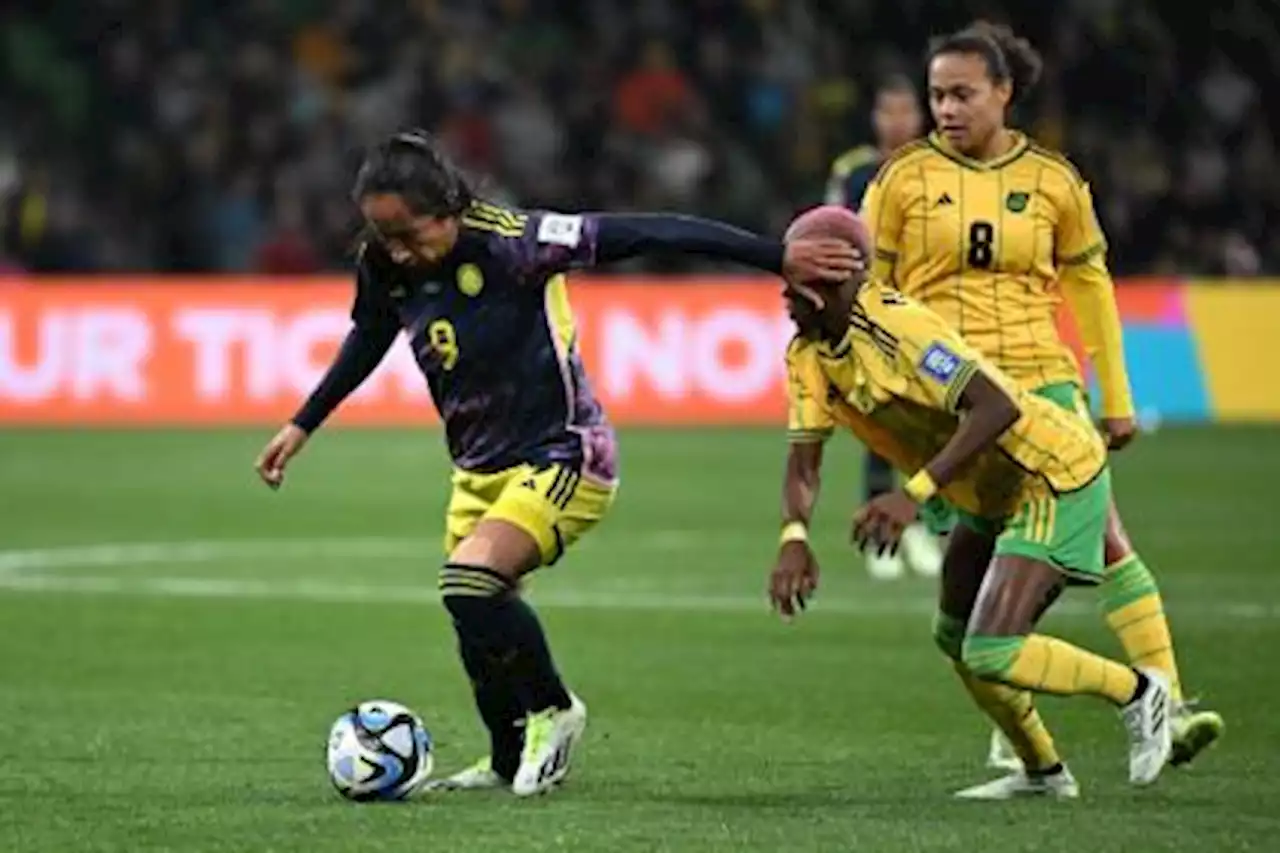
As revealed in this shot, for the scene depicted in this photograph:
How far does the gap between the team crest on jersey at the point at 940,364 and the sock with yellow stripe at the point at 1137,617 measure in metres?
1.32

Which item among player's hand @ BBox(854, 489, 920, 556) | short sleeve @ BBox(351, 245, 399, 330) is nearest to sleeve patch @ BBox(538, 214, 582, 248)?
short sleeve @ BBox(351, 245, 399, 330)

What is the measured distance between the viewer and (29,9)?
102 ft

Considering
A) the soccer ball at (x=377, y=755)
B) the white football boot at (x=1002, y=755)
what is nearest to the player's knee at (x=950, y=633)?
the white football boot at (x=1002, y=755)

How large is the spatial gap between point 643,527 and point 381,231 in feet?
35.3

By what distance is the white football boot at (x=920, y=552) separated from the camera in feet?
58.6

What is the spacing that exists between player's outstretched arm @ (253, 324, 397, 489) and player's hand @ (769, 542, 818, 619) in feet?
5.29

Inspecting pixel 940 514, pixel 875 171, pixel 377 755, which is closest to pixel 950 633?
pixel 940 514

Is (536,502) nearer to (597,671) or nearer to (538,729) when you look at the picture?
(538,729)

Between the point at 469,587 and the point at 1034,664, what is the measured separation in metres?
1.62

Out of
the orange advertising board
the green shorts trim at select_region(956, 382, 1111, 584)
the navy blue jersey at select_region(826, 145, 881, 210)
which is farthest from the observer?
the orange advertising board

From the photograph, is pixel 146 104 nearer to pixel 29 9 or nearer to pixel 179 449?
pixel 29 9

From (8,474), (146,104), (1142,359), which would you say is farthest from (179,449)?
(1142,359)

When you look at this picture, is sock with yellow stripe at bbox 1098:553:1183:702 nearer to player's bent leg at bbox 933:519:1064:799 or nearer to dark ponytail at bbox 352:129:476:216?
player's bent leg at bbox 933:519:1064:799

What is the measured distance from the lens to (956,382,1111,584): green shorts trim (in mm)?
9266
